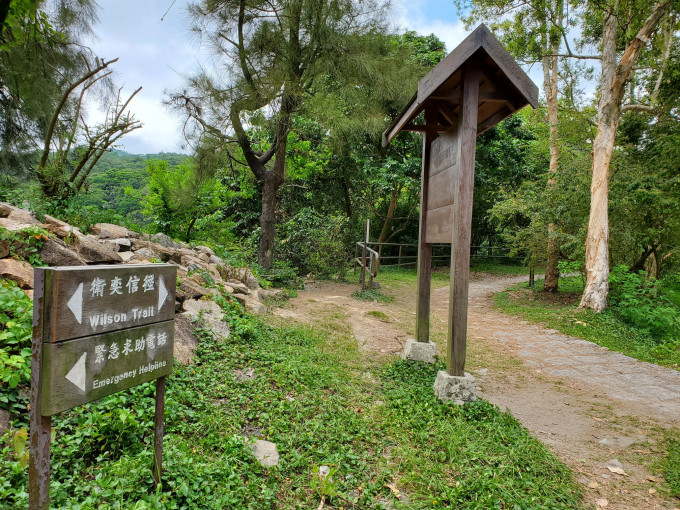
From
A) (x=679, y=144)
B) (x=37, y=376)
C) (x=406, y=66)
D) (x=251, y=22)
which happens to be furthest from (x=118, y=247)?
(x=679, y=144)

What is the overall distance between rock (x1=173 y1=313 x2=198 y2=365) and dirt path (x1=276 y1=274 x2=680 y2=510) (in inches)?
77.8

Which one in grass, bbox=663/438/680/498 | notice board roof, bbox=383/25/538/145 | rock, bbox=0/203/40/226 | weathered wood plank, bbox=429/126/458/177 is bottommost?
grass, bbox=663/438/680/498

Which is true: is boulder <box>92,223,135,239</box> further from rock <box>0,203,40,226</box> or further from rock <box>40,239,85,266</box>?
rock <box>40,239,85,266</box>

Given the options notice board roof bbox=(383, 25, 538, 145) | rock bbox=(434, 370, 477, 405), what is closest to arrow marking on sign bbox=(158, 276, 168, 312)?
rock bbox=(434, 370, 477, 405)

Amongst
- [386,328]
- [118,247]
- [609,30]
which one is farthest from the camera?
[609,30]

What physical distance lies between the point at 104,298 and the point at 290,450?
4.62ft

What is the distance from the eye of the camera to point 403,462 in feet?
7.53

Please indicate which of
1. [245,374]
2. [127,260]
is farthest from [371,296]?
[245,374]

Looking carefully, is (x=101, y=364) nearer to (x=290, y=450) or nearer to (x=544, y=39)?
(x=290, y=450)

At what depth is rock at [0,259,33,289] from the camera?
113 inches

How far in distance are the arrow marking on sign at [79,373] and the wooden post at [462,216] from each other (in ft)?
8.31

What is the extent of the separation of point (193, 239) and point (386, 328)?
556 centimetres

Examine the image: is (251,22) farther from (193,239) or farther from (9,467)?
(9,467)

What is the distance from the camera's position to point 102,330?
1538mm
